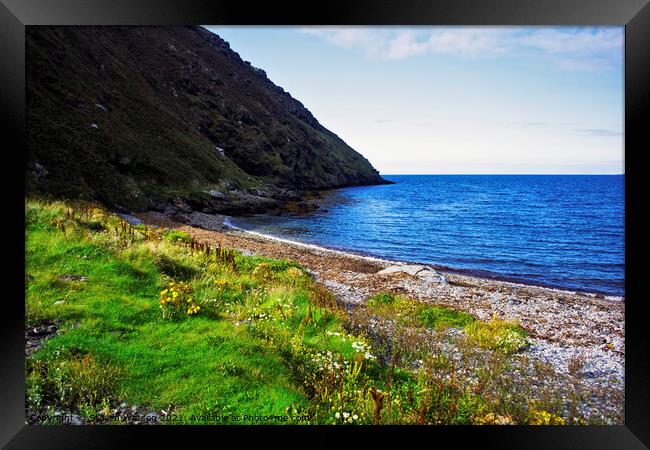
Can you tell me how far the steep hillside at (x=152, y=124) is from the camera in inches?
1014

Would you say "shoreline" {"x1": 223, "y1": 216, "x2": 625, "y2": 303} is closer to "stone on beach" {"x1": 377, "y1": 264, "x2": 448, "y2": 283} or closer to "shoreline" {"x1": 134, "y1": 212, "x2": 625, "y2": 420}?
"shoreline" {"x1": 134, "y1": 212, "x2": 625, "y2": 420}

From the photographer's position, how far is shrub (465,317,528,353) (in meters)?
8.20

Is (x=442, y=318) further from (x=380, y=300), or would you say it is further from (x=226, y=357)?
(x=226, y=357)

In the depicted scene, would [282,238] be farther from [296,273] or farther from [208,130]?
[208,130]

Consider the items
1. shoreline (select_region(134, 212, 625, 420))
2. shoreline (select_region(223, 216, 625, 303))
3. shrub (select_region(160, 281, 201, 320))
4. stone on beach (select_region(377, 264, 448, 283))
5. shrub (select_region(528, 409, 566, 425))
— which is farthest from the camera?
shoreline (select_region(223, 216, 625, 303))

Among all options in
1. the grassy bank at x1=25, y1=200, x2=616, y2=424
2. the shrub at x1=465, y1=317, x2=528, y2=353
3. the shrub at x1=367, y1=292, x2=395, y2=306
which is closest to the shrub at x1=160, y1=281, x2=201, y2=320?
the grassy bank at x1=25, y1=200, x2=616, y2=424

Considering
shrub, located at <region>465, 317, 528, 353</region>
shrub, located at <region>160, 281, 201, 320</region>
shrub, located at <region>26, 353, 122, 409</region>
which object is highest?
shrub, located at <region>160, 281, 201, 320</region>

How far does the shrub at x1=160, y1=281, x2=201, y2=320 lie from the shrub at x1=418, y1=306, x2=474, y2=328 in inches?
222

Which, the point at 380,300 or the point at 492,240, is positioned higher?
the point at 492,240
